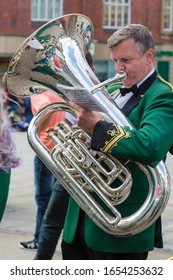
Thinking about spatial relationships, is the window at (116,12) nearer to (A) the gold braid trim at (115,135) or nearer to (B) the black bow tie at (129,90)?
(B) the black bow tie at (129,90)

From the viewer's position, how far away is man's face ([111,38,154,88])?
10.4 feet

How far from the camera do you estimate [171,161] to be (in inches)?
526

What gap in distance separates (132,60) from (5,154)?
0.76 metres

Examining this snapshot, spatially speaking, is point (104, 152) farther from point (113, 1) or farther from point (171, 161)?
point (113, 1)

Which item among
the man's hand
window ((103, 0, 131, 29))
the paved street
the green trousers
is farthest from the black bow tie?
window ((103, 0, 131, 29))

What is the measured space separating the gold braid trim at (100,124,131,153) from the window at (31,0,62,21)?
30.8 meters

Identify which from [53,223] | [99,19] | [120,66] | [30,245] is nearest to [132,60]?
[120,66]

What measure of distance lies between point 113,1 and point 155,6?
227 cm

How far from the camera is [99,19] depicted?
112 ft

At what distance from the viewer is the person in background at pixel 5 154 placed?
130 inches

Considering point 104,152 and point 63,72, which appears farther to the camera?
point 63,72

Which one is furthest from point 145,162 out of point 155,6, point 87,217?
point 155,6

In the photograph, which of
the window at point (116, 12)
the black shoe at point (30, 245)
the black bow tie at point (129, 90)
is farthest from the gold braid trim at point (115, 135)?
the window at point (116, 12)

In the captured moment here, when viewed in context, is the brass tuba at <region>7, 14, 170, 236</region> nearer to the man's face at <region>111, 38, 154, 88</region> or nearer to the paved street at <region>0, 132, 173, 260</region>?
the man's face at <region>111, 38, 154, 88</region>
